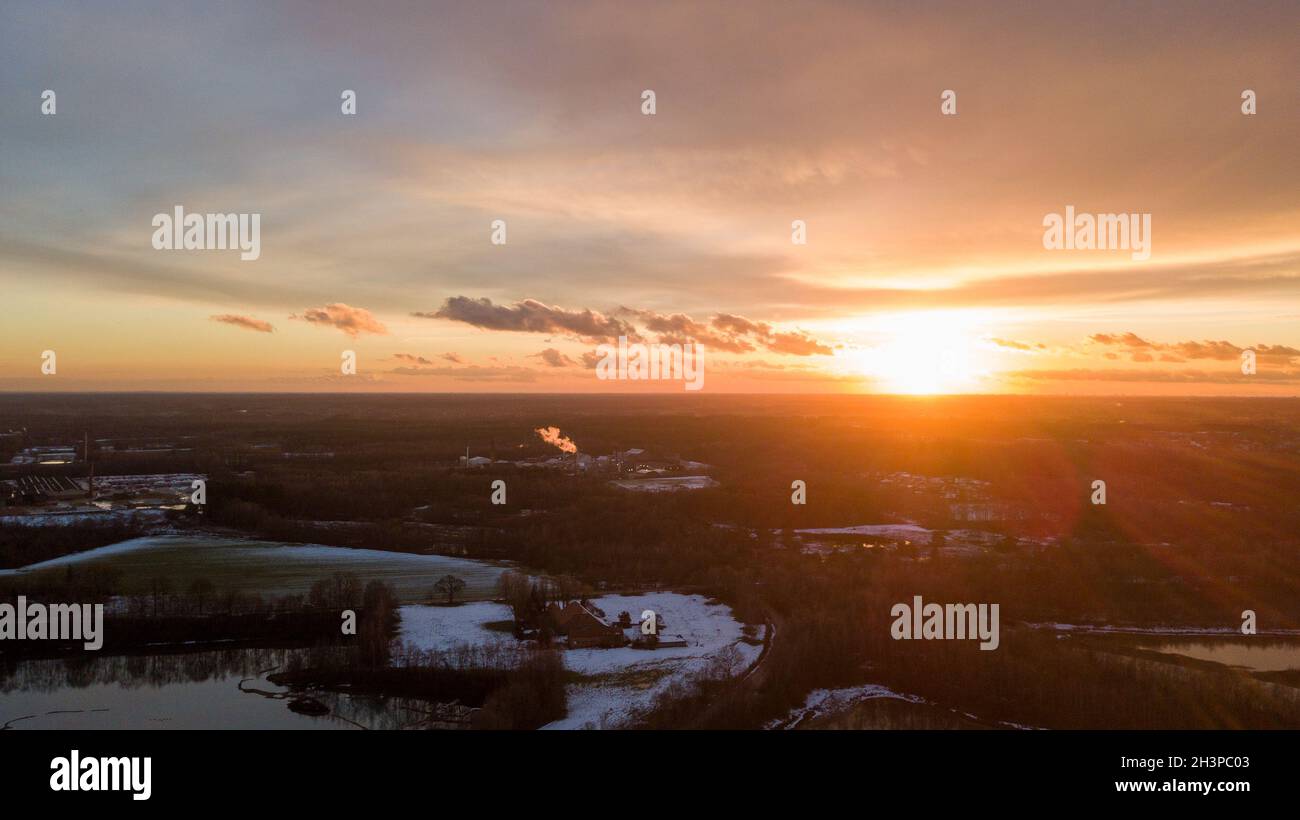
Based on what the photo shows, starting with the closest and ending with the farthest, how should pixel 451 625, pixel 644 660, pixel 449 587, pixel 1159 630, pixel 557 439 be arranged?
pixel 644 660 < pixel 451 625 < pixel 1159 630 < pixel 449 587 < pixel 557 439

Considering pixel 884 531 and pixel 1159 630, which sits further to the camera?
pixel 884 531

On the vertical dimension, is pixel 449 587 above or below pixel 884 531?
above

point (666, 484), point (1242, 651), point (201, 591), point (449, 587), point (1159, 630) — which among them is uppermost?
point (666, 484)

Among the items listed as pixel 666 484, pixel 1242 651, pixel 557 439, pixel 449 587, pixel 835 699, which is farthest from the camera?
pixel 557 439

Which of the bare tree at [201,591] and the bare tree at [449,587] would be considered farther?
the bare tree at [449,587]

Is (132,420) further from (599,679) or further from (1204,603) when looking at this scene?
(1204,603)

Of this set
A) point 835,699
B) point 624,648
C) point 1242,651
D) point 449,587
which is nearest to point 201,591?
point 449,587

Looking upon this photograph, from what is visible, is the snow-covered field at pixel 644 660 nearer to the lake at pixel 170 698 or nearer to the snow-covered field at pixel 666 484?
the lake at pixel 170 698

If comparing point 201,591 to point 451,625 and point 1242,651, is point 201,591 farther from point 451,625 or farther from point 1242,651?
point 1242,651

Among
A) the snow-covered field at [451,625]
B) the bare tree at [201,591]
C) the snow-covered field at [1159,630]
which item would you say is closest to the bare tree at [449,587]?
the snow-covered field at [451,625]
